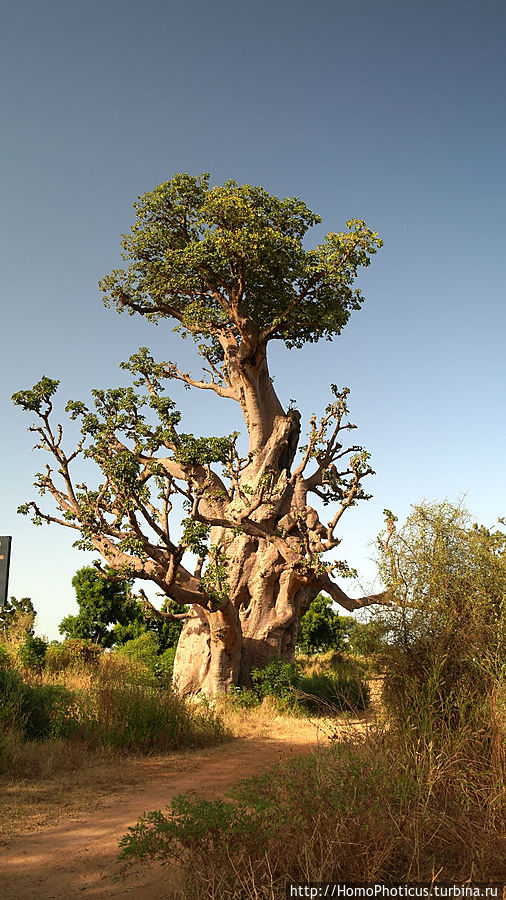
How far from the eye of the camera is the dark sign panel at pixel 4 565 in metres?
9.98

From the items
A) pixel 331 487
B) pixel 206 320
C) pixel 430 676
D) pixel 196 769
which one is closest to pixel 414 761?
pixel 430 676

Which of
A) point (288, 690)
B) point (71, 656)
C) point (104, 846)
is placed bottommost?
point (104, 846)

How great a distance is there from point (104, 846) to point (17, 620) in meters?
14.6

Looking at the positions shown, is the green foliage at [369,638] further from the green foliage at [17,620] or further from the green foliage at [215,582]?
the green foliage at [17,620]

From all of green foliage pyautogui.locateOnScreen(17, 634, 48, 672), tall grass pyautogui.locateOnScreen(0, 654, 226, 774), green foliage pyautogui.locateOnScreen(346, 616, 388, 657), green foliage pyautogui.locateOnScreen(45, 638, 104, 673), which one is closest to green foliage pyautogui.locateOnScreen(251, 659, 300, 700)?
tall grass pyautogui.locateOnScreen(0, 654, 226, 774)

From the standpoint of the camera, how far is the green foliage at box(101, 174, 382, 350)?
48.2ft

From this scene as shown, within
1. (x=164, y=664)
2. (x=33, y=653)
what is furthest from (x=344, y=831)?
(x=164, y=664)

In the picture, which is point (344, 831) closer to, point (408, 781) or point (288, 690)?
point (408, 781)

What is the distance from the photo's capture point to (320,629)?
23047 mm

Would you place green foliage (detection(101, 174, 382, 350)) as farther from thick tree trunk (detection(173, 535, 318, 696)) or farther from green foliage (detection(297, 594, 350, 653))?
green foliage (detection(297, 594, 350, 653))

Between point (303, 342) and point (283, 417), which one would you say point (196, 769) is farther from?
point (303, 342)

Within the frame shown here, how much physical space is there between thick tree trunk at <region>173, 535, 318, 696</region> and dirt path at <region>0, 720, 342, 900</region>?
475 cm

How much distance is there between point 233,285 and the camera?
602 inches

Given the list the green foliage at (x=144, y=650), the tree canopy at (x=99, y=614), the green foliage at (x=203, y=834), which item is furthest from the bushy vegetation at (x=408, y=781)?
the tree canopy at (x=99, y=614)
